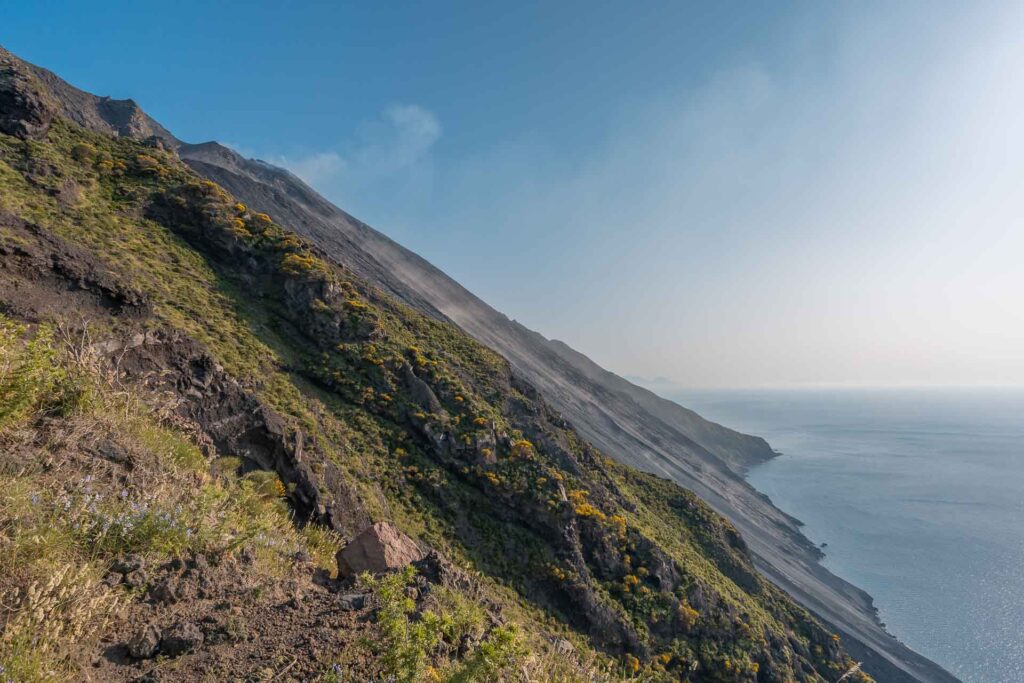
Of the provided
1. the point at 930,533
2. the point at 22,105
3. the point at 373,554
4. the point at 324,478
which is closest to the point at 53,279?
the point at 324,478

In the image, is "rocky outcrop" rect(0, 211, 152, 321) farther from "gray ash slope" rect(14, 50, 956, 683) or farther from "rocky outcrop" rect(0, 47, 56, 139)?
"gray ash slope" rect(14, 50, 956, 683)

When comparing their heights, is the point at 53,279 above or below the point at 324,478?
above

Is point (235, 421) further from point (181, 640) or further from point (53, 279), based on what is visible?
point (181, 640)

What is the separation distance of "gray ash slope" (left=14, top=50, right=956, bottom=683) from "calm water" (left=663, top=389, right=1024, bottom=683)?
5.10m

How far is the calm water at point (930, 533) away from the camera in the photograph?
41.2 meters

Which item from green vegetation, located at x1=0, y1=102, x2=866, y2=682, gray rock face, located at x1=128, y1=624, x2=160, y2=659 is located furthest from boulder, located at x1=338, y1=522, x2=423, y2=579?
gray rock face, located at x1=128, y1=624, x2=160, y2=659

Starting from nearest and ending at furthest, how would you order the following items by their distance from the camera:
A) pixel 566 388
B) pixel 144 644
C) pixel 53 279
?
pixel 144 644, pixel 53 279, pixel 566 388

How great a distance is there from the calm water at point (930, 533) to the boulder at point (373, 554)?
5382 centimetres

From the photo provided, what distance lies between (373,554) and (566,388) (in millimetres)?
64542

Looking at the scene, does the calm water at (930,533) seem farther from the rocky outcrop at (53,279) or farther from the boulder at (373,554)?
the rocky outcrop at (53,279)

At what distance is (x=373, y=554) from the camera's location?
21.8ft

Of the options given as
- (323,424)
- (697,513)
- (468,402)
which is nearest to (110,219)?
(323,424)

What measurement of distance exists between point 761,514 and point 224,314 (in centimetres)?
7163

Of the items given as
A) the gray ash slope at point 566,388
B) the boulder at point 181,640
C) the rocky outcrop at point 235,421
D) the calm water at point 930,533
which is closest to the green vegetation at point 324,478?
the boulder at point 181,640
